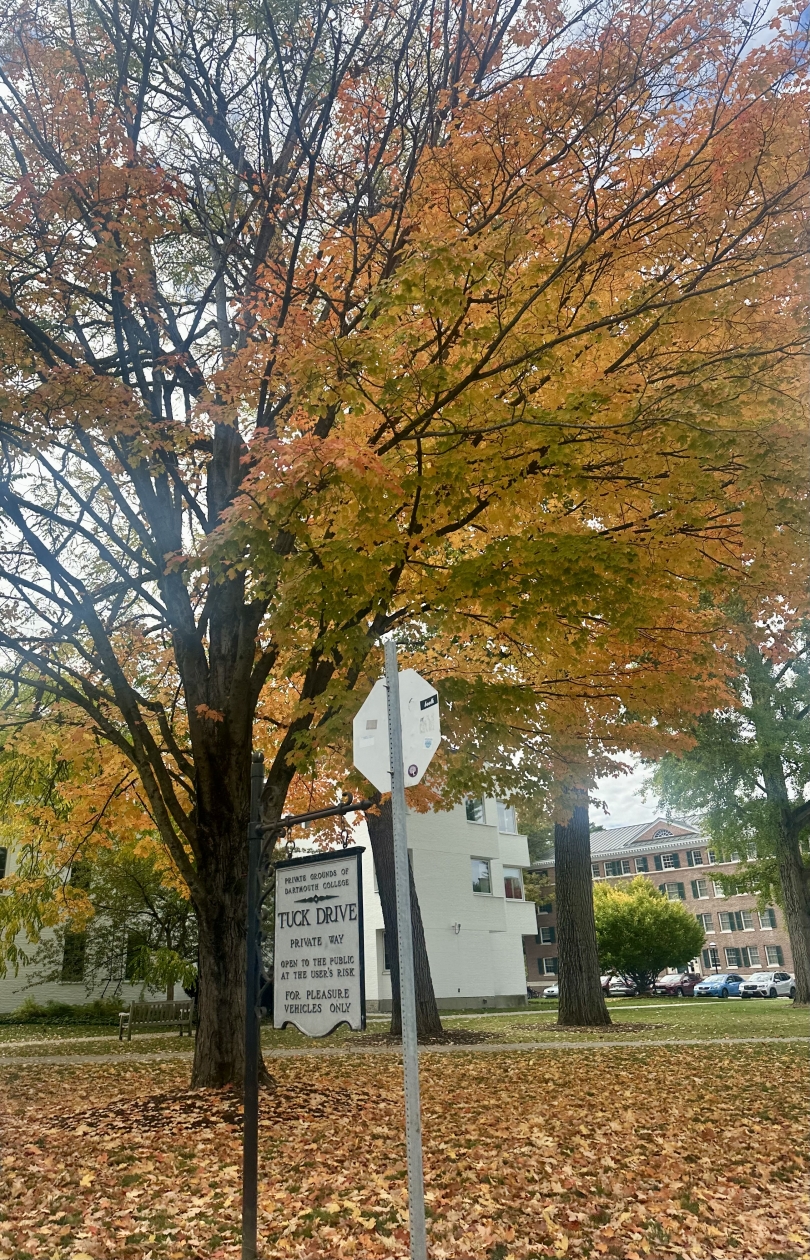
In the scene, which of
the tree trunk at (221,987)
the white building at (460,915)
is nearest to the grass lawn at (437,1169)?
the tree trunk at (221,987)

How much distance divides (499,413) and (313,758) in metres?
3.57

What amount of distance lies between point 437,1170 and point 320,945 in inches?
112

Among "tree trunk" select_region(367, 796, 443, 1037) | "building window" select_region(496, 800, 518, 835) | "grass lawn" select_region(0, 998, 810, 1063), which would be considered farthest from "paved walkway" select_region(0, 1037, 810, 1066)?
"building window" select_region(496, 800, 518, 835)

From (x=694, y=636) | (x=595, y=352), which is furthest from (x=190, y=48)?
(x=694, y=636)

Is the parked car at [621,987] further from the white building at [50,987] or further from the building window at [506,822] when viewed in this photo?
the white building at [50,987]

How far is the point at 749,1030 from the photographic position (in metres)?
18.3

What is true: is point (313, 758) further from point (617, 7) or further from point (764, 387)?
point (617, 7)

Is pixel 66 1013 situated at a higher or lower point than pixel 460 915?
lower

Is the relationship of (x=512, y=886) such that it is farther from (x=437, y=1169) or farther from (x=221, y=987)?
(x=437, y=1169)

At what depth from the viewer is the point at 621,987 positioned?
5659 centimetres

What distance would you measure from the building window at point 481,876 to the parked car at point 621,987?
795 inches

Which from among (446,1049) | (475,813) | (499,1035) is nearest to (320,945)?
(446,1049)

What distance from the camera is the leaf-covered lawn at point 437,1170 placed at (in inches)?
200

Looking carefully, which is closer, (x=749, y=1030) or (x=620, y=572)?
(x=620, y=572)
